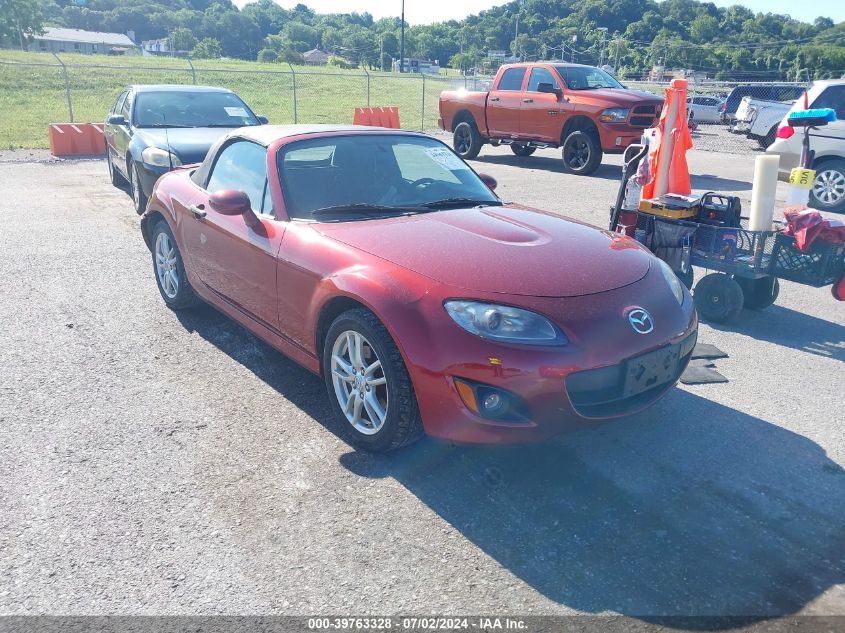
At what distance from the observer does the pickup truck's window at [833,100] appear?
1059 centimetres

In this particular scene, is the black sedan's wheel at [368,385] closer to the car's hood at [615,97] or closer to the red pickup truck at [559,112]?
the red pickup truck at [559,112]

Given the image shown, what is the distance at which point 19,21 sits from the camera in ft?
250

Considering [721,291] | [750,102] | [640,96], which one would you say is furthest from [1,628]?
[750,102]

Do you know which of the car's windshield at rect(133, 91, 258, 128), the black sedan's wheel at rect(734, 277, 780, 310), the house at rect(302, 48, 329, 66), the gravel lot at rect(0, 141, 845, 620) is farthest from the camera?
the house at rect(302, 48, 329, 66)

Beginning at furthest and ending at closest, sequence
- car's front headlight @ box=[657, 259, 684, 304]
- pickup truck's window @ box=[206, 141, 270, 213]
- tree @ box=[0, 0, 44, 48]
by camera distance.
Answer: tree @ box=[0, 0, 44, 48], pickup truck's window @ box=[206, 141, 270, 213], car's front headlight @ box=[657, 259, 684, 304]

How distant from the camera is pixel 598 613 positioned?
2.44 metres

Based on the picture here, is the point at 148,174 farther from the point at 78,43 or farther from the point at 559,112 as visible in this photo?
the point at 78,43

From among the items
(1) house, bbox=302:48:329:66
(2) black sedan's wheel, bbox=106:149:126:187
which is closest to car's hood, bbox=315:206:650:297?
(2) black sedan's wheel, bbox=106:149:126:187

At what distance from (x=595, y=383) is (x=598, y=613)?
0.96m

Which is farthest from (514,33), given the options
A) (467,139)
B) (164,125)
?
(164,125)

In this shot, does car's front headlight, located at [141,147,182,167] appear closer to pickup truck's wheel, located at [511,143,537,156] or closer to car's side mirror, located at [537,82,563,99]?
car's side mirror, located at [537,82,563,99]

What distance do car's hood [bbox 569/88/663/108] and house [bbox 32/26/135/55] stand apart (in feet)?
351

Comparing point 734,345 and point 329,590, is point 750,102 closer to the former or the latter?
point 734,345

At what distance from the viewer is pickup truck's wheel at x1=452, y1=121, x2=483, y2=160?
52.2 ft
